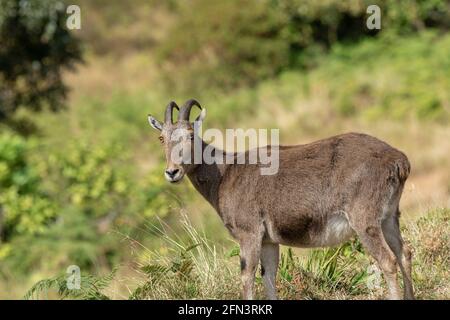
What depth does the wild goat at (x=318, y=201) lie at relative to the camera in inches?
338

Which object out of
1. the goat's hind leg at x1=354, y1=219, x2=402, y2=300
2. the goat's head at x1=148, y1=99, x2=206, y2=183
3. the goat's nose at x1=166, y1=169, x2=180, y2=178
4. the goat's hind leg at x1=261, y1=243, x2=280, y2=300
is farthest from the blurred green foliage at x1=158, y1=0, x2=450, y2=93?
the goat's hind leg at x1=354, y1=219, x2=402, y2=300

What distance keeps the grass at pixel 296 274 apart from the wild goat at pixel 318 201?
1.43 feet

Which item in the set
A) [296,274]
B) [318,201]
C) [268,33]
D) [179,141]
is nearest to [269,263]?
[296,274]

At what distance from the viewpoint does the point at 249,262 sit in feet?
29.1

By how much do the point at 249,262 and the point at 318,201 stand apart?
34.2 inches

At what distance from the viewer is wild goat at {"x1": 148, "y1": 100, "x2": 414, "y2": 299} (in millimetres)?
8586

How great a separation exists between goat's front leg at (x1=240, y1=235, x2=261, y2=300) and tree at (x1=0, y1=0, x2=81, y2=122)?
13.6 m

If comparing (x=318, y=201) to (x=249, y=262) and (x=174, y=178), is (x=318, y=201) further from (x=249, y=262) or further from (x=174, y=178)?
(x=174, y=178)

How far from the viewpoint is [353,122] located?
89.2ft

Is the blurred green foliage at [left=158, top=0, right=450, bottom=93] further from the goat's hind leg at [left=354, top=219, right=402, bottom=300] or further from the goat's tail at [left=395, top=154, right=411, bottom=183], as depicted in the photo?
the goat's hind leg at [left=354, top=219, right=402, bottom=300]

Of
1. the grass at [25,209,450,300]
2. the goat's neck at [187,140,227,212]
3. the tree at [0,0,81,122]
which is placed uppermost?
the tree at [0,0,81,122]
